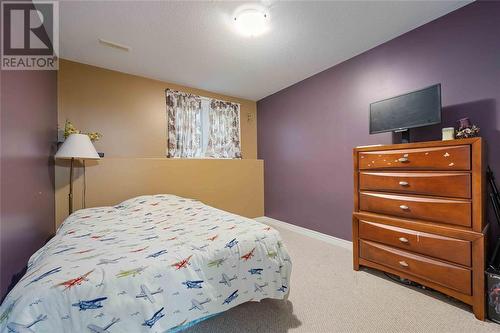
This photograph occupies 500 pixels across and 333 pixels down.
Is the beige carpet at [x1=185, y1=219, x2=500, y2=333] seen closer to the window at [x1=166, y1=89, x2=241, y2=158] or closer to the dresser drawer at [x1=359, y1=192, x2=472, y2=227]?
the dresser drawer at [x1=359, y1=192, x2=472, y2=227]

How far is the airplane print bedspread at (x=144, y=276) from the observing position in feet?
2.87

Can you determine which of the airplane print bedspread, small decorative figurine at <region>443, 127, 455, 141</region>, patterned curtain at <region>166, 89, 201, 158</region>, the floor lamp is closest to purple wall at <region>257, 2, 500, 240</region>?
small decorative figurine at <region>443, 127, 455, 141</region>

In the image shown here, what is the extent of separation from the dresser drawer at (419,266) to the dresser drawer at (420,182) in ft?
1.78

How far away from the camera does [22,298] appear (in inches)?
32.9

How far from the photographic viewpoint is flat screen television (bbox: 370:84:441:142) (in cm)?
180

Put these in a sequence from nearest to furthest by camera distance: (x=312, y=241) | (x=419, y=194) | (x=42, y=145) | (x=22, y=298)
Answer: (x=22, y=298) → (x=419, y=194) → (x=42, y=145) → (x=312, y=241)

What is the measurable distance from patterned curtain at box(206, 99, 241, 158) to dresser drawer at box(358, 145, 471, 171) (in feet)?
7.66

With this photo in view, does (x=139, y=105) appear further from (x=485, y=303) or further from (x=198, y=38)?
(x=485, y=303)

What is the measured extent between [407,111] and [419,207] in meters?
0.90

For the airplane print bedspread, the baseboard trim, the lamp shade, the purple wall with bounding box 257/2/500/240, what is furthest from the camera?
the baseboard trim

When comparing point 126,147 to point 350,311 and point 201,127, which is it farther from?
point 350,311

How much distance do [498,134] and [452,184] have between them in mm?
614

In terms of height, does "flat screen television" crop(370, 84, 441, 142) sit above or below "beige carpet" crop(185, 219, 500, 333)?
above

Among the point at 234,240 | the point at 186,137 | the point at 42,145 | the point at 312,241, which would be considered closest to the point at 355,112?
the point at 312,241
